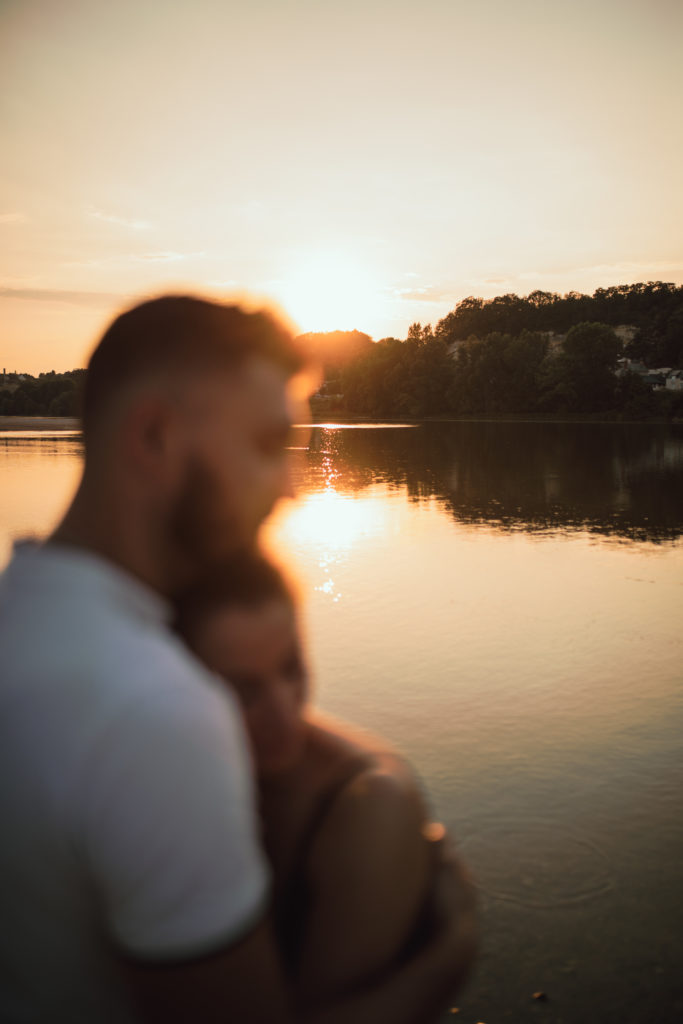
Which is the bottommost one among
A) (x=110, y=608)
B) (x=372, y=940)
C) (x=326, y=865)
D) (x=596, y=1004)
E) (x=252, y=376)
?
(x=596, y=1004)

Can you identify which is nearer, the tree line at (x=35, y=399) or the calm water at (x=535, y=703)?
the calm water at (x=535, y=703)

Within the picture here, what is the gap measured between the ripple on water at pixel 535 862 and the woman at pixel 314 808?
2.53 metres

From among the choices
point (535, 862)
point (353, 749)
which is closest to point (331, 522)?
point (535, 862)

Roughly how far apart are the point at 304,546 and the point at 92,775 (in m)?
11.3

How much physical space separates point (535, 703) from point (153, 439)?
519cm

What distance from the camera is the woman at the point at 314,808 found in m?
1.33

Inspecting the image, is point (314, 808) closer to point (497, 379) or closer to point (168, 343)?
point (168, 343)

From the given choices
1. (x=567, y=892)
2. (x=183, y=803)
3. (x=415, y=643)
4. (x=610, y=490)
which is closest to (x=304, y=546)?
(x=415, y=643)

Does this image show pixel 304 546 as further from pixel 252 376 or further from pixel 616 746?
pixel 252 376

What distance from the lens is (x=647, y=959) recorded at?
10.8 ft

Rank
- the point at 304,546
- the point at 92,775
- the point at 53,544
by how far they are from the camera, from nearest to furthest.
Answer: the point at 92,775 < the point at 53,544 < the point at 304,546

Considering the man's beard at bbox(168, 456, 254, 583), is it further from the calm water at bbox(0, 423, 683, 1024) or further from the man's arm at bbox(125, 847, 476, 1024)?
the calm water at bbox(0, 423, 683, 1024)

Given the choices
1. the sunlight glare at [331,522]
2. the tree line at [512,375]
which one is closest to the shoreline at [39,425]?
the tree line at [512,375]

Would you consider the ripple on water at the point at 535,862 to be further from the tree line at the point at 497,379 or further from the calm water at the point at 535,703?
the tree line at the point at 497,379
